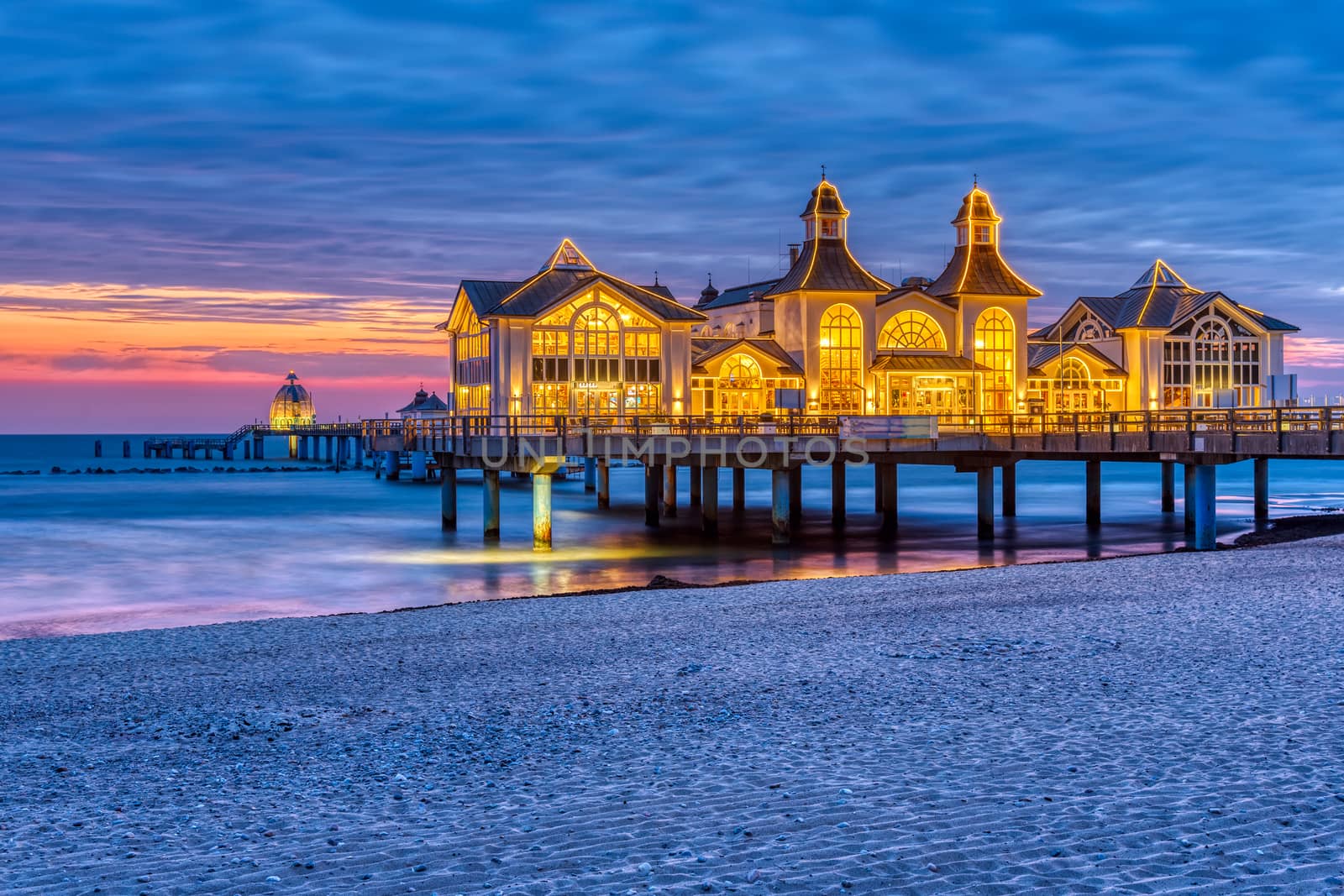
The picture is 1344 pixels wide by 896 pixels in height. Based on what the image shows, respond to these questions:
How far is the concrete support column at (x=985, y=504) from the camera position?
124 feet

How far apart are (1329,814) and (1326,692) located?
145 inches

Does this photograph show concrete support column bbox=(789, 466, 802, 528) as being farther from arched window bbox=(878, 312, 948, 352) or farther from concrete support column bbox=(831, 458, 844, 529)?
arched window bbox=(878, 312, 948, 352)

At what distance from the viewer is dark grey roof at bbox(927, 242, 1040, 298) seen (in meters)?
48.6

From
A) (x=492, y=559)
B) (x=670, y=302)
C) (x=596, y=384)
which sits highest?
(x=670, y=302)

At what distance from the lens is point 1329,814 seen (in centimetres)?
771

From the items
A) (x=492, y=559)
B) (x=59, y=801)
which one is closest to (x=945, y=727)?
(x=59, y=801)

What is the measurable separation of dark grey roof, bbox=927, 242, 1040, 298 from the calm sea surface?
343 inches

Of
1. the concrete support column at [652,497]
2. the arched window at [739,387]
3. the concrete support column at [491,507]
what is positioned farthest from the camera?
the arched window at [739,387]

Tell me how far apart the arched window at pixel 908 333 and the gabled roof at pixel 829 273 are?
4.52ft

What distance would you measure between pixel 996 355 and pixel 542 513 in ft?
74.0

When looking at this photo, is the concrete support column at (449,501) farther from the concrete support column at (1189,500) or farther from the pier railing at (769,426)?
the concrete support column at (1189,500)

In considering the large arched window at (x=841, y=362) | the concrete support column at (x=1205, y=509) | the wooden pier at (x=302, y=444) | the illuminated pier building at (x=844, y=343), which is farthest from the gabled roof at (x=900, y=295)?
the wooden pier at (x=302, y=444)

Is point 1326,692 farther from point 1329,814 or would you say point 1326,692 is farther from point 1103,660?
point 1329,814

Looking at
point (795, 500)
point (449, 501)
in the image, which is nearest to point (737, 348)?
point (795, 500)
